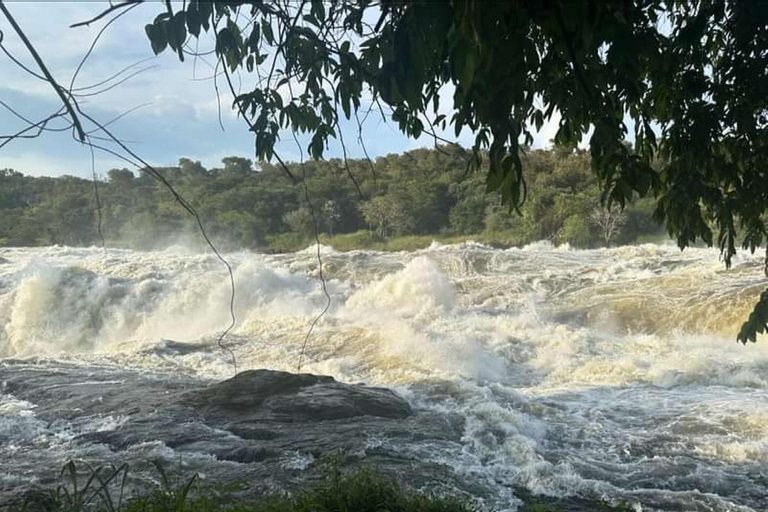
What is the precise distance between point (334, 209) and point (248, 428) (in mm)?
26429

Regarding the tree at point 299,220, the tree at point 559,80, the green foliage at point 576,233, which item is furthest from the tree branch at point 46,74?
the tree at point 299,220

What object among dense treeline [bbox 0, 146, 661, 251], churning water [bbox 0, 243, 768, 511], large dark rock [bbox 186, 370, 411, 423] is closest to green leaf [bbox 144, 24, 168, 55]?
churning water [bbox 0, 243, 768, 511]

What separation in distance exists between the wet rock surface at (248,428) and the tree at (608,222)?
60.0ft

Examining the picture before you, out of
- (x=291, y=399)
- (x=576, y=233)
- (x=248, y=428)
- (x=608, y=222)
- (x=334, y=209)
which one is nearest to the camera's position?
(x=248, y=428)

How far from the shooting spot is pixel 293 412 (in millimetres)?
7855

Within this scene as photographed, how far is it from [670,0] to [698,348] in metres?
9.44

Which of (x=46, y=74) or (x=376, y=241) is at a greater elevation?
(x=46, y=74)

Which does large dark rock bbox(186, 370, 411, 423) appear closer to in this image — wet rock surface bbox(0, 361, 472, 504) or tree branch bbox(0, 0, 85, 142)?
wet rock surface bbox(0, 361, 472, 504)

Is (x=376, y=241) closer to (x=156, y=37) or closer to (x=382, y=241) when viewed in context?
(x=382, y=241)

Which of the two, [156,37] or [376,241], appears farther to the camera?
[376,241]

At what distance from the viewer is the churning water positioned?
263 inches

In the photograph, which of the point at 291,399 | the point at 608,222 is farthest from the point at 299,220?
the point at 291,399

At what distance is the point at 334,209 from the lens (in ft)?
110

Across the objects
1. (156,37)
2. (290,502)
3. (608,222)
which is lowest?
(290,502)
